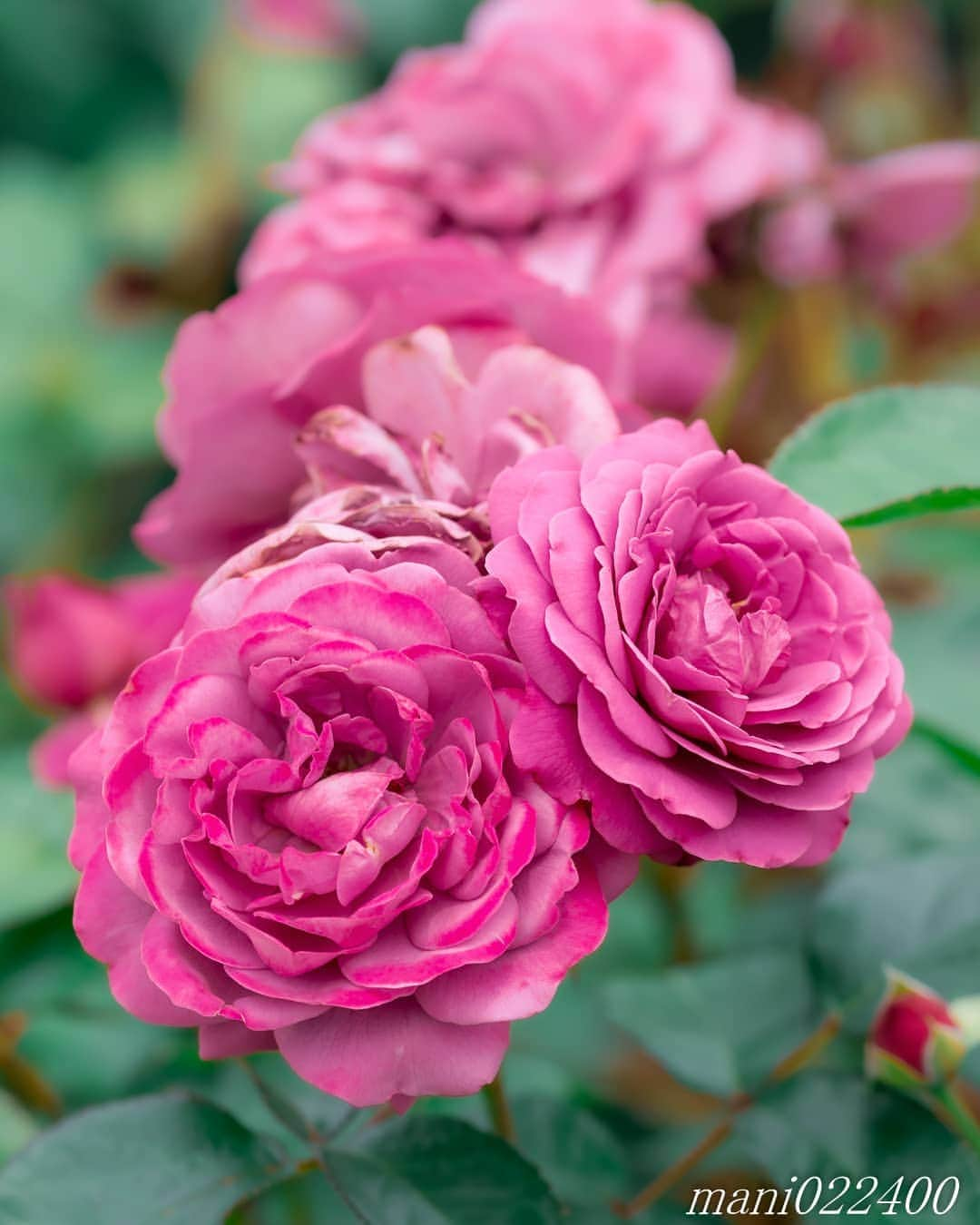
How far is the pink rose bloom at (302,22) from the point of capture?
1584 mm

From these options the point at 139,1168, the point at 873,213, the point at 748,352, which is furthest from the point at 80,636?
the point at 873,213

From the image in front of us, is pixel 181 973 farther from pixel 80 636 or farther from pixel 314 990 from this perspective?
pixel 80 636

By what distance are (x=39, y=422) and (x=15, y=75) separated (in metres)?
0.67

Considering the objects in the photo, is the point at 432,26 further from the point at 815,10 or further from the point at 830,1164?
the point at 830,1164

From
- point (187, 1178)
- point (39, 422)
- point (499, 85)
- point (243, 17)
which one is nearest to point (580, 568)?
point (187, 1178)

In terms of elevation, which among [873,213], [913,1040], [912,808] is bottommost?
[912,808]

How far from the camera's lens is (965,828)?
2.46 ft

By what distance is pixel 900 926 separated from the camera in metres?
0.60

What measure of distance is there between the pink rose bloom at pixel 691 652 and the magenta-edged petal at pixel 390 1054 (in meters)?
0.07

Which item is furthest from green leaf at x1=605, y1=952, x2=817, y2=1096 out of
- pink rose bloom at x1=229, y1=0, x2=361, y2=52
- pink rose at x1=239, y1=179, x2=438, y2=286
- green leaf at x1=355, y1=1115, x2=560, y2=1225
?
pink rose bloom at x1=229, y1=0, x2=361, y2=52

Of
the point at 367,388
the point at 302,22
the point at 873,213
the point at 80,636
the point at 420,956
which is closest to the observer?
the point at 420,956

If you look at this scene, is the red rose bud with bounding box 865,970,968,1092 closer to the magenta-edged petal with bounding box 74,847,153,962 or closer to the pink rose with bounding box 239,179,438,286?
the magenta-edged petal with bounding box 74,847,153,962

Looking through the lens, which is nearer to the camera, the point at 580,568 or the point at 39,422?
the point at 580,568

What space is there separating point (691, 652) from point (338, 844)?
122 mm
